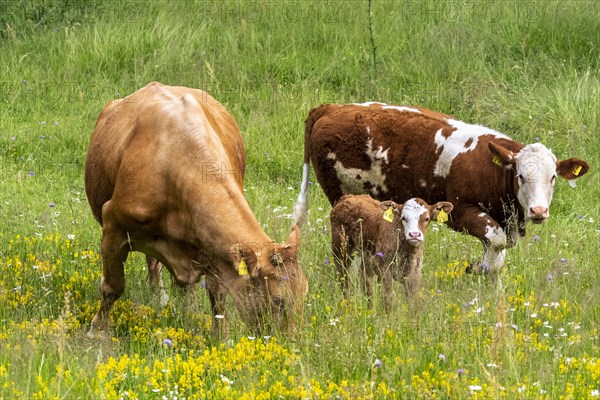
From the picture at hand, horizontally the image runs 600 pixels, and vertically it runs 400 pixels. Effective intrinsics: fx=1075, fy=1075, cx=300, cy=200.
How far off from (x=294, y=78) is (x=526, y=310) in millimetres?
7116

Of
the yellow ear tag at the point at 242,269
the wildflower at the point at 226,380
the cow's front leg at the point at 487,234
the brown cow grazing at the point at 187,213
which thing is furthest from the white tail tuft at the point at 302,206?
the wildflower at the point at 226,380

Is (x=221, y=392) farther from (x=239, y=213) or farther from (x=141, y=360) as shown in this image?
(x=239, y=213)

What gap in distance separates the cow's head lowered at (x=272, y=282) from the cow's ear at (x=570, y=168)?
10.2 ft

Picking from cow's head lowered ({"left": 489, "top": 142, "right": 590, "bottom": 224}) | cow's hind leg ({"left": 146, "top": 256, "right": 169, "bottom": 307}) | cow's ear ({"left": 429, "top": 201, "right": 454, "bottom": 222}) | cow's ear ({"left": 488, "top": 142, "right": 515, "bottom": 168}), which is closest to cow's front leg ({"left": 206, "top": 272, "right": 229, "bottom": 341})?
cow's hind leg ({"left": 146, "top": 256, "right": 169, "bottom": 307})

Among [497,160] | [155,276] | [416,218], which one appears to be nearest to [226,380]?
[416,218]

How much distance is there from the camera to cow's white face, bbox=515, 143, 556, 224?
26.9 feet

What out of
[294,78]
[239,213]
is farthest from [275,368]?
[294,78]

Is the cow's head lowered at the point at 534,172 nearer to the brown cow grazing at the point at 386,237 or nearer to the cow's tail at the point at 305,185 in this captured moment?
the brown cow grazing at the point at 386,237

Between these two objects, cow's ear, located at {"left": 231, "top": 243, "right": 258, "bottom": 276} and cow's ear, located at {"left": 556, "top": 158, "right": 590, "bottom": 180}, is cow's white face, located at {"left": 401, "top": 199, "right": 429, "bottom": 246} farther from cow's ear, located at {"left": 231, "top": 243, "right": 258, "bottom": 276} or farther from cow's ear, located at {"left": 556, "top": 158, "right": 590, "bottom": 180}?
cow's ear, located at {"left": 556, "top": 158, "right": 590, "bottom": 180}

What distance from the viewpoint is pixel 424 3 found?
1503 centimetres

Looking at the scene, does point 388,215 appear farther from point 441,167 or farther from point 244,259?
point 441,167

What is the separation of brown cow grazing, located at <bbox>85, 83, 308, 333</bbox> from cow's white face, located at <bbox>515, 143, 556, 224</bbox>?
2.23 m

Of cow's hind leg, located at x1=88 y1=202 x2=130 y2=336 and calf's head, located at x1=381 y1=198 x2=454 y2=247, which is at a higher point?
calf's head, located at x1=381 y1=198 x2=454 y2=247

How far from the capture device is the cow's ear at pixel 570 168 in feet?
28.2
